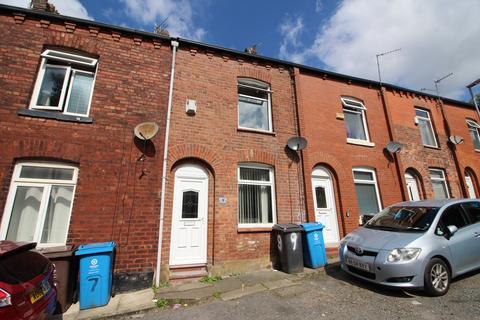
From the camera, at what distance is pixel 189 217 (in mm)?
6461

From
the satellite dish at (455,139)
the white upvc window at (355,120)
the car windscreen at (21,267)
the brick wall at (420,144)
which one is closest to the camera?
the car windscreen at (21,267)

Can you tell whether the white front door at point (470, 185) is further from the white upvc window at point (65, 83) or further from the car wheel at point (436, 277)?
the white upvc window at point (65, 83)

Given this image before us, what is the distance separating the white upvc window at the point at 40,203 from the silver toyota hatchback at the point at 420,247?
6.33 meters

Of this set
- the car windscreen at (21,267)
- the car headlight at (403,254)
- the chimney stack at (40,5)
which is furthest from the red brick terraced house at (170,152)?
A: the car headlight at (403,254)

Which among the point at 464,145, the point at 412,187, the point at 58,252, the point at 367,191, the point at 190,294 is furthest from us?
the point at 464,145

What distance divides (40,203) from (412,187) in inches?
492

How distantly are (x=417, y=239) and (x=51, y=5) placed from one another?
10.7 meters

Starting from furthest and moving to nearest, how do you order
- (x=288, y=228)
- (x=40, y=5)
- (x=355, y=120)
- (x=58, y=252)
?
(x=355, y=120)
(x=40, y=5)
(x=288, y=228)
(x=58, y=252)

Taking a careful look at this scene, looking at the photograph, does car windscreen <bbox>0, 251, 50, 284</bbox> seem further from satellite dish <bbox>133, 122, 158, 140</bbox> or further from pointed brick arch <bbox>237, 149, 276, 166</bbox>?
pointed brick arch <bbox>237, 149, 276, 166</bbox>

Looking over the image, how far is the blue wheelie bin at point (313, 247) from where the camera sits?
6383 millimetres

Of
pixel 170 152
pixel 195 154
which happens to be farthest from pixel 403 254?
pixel 170 152

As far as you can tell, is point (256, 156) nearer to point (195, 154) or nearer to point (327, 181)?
point (195, 154)

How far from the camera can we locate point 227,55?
8125 mm

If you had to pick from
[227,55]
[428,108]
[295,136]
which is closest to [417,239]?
[295,136]
